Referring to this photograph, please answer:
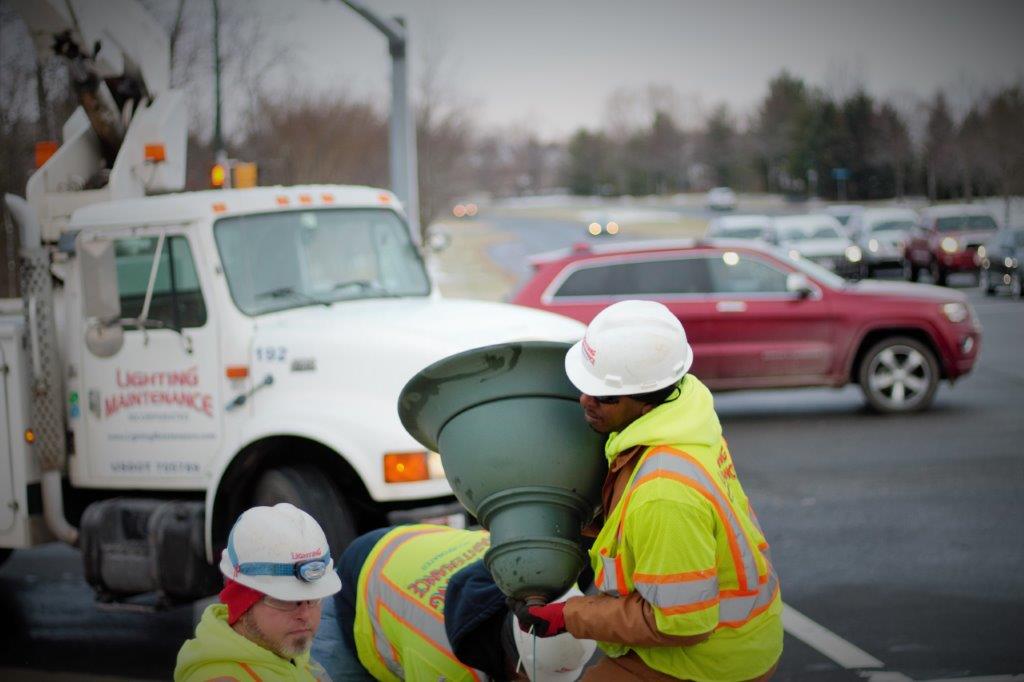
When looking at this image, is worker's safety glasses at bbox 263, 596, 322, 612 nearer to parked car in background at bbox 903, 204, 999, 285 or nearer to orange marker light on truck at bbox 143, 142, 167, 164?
orange marker light on truck at bbox 143, 142, 167, 164

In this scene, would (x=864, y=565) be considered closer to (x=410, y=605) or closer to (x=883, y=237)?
(x=410, y=605)

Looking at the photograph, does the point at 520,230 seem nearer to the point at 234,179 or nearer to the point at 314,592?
the point at 234,179

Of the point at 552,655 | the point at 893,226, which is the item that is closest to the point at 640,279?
the point at 552,655

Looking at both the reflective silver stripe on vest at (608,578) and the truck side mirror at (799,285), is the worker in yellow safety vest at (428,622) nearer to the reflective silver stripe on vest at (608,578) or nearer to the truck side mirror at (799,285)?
the reflective silver stripe on vest at (608,578)

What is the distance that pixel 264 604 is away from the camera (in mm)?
3023

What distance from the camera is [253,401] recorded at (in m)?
6.48

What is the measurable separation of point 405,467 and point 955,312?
8154 millimetres

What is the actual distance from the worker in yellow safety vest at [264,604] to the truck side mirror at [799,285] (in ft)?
31.9

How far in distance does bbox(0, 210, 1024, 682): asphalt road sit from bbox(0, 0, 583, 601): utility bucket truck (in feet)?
2.14

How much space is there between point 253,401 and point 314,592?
3583 millimetres

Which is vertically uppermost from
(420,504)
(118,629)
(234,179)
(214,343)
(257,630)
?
(234,179)

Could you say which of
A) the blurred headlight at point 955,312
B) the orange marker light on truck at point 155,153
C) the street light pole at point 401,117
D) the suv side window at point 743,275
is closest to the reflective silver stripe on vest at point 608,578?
the orange marker light on truck at point 155,153

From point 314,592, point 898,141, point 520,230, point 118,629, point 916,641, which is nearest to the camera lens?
point 314,592

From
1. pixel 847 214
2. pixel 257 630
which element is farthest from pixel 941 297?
pixel 847 214
